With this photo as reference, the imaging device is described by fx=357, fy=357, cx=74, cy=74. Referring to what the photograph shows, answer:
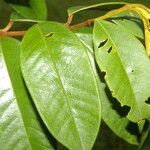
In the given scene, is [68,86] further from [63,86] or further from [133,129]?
[133,129]

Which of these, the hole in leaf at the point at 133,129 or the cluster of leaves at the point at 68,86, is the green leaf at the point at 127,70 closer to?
the cluster of leaves at the point at 68,86

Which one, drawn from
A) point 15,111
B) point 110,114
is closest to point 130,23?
point 110,114

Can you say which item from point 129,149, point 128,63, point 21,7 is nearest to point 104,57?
point 128,63

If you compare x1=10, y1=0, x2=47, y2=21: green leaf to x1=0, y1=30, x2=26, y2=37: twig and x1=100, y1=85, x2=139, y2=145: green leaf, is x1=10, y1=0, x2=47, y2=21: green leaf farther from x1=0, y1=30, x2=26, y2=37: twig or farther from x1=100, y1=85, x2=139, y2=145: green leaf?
x1=100, y1=85, x2=139, y2=145: green leaf

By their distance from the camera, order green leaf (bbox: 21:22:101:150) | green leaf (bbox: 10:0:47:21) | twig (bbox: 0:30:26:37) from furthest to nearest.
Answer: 1. green leaf (bbox: 10:0:47:21)
2. twig (bbox: 0:30:26:37)
3. green leaf (bbox: 21:22:101:150)

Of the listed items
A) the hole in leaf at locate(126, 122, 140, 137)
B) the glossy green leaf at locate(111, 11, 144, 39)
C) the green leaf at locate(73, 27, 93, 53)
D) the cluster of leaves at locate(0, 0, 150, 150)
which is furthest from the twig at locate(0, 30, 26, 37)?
the hole in leaf at locate(126, 122, 140, 137)

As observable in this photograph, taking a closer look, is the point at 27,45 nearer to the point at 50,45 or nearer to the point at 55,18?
the point at 50,45

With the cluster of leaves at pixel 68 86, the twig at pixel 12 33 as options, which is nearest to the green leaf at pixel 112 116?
the cluster of leaves at pixel 68 86

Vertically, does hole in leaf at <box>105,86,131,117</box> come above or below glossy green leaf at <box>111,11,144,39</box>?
below
